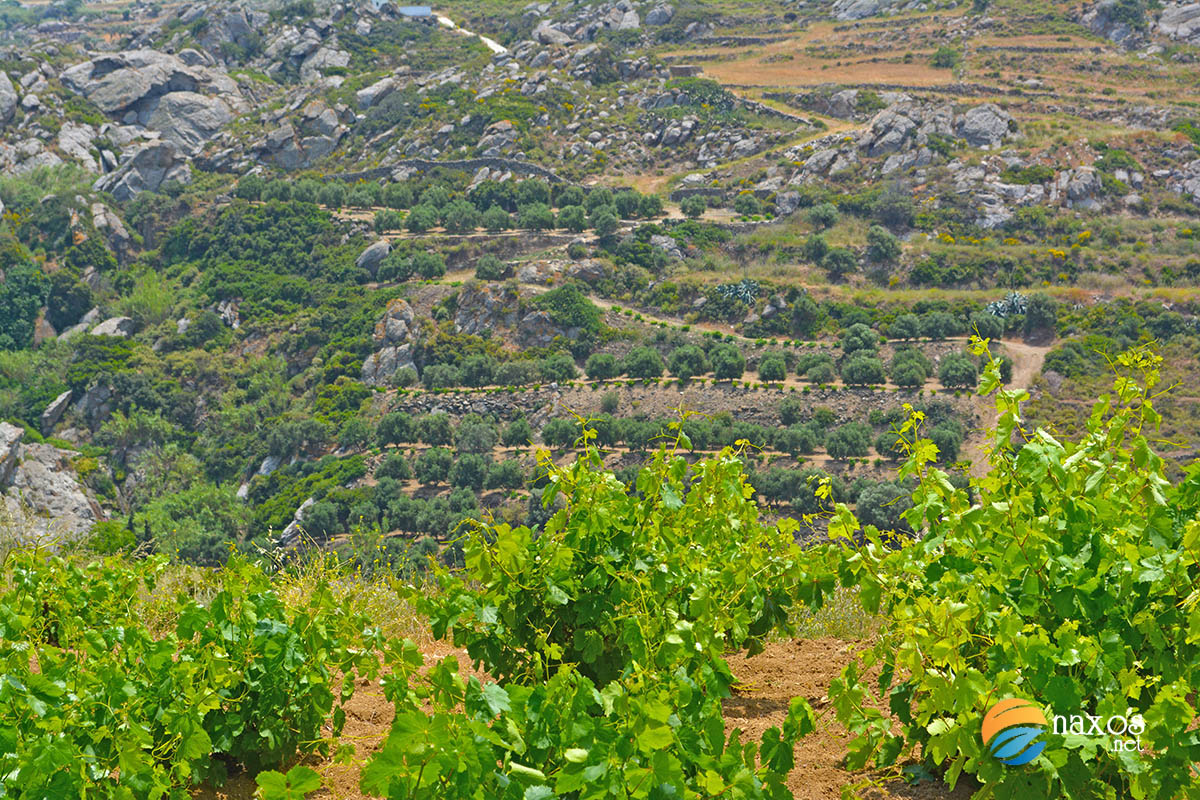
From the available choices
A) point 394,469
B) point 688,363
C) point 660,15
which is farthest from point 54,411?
point 660,15

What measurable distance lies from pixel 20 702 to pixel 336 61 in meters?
81.4

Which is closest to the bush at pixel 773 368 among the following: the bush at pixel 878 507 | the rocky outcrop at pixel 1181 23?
the bush at pixel 878 507

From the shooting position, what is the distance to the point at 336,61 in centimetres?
7831

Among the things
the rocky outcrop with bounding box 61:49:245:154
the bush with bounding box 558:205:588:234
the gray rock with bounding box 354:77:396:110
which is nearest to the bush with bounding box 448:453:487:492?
the bush with bounding box 558:205:588:234

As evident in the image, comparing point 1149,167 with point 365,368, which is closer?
point 365,368

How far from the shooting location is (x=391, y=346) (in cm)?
4691

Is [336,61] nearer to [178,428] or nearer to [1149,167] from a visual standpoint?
[178,428]

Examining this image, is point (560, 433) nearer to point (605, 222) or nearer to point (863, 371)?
point (863, 371)

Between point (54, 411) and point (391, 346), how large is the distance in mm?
15396

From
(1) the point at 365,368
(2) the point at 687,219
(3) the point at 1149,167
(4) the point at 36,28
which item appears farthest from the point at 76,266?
(4) the point at 36,28

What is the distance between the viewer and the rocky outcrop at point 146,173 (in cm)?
6450

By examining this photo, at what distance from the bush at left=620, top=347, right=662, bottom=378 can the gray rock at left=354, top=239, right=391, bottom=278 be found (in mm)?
16406

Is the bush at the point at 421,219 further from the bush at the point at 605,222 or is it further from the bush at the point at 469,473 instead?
the bush at the point at 469,473

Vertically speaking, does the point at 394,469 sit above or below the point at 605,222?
below
